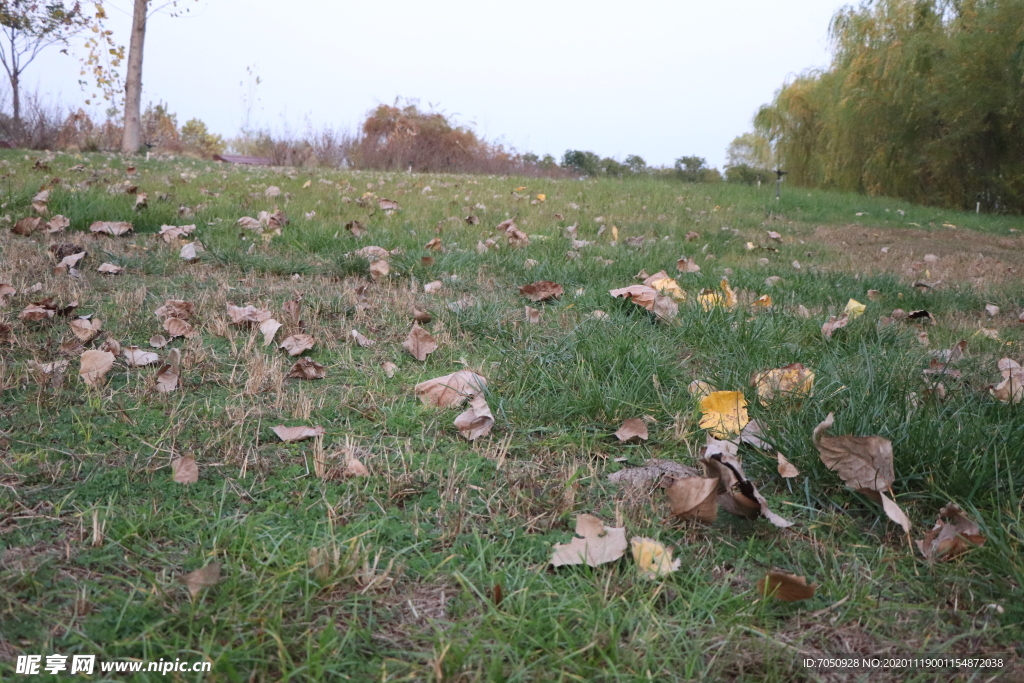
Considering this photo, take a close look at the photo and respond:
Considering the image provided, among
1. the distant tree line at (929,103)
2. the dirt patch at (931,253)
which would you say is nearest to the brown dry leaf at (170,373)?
the dirt patch at (931,253)

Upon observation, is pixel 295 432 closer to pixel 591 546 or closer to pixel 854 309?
pixel 591 546

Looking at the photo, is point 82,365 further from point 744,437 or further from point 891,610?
point 891,610

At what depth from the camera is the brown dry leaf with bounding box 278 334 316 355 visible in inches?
99.0

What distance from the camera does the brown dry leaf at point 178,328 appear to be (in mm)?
2588

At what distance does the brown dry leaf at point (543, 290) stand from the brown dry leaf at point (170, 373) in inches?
69.4

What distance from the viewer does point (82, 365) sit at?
2127 millimetres

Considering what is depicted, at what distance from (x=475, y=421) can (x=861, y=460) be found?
1.00 metres

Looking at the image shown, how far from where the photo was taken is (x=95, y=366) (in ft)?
7.02

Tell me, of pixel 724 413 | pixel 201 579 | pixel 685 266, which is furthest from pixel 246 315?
pixel 685 266

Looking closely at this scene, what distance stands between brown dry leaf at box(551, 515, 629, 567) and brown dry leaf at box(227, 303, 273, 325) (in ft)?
6.08

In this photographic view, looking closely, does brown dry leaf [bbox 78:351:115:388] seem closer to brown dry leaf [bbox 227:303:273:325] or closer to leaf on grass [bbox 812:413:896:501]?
brown dry leaf [bbox 227:303:273:325]

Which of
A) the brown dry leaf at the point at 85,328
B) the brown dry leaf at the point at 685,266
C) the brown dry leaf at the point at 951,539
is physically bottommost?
the brown dry leaf at the point at 951,539

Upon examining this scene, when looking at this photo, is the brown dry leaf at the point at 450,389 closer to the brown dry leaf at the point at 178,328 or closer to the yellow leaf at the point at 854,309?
the brown dry leaf at the point at 178,328

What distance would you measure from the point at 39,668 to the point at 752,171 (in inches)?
1026
